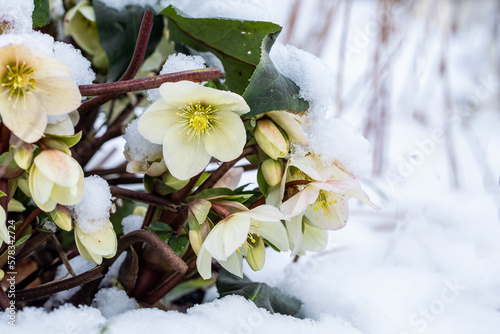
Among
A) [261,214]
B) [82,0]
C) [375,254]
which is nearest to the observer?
[261,214]

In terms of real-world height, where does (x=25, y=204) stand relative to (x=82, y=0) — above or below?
below

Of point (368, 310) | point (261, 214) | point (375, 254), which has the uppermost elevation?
point (261, 214)

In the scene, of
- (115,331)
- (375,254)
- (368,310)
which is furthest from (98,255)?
(375,254)

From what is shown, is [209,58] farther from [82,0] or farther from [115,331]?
[115,331]

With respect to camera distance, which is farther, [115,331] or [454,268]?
[454,268]

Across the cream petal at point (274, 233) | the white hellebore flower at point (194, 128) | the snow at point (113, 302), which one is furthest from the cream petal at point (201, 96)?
the snow at point (113, 302)

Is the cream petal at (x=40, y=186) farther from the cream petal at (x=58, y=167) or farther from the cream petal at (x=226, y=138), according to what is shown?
the cream petal at (x=226, y=138)
